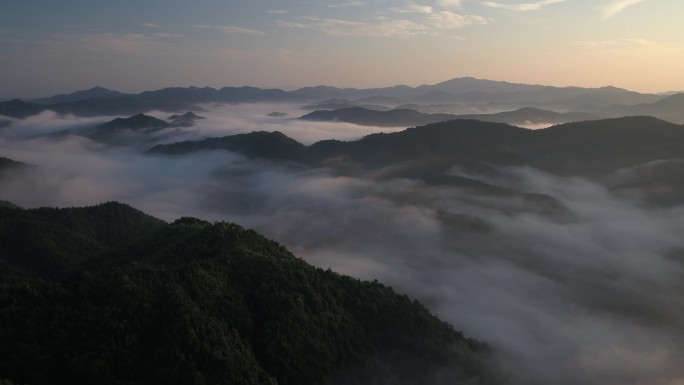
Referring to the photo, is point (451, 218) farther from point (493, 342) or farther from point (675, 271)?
point (493, 342)

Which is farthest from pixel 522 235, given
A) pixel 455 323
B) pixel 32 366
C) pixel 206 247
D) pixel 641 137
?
pixel 32 366

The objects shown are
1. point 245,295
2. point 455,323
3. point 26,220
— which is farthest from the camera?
point 26,220

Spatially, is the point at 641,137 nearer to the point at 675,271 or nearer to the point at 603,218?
the point at 603,218

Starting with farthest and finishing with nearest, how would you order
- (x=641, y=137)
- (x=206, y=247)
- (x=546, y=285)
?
(x=641, y=137)
(x=546, y=285)
(x=206, y=247)

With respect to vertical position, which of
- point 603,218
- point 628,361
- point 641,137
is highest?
point 641,137

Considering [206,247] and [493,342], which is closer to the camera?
[206,247]

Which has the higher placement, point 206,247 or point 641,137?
point 641,137

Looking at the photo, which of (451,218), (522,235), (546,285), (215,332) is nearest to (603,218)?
(522,235)
